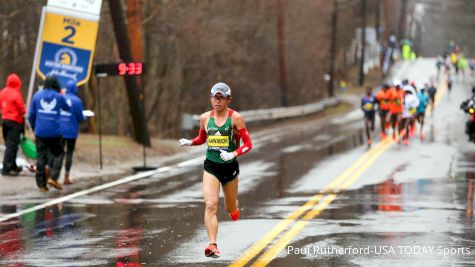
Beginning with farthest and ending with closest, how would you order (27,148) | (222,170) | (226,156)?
(27,148) < (222,170) < (226,156)

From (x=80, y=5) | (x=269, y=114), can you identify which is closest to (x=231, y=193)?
(x=80, y=5)

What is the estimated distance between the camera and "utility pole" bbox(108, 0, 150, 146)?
2806 centimetres

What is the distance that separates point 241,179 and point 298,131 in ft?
64.5

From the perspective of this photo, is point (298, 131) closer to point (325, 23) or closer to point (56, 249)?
point (56, 249)

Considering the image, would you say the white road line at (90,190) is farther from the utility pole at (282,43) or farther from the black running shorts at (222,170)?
the utility pole at (282,43)

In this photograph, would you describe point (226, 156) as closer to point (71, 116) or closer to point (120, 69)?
point (71, 116)

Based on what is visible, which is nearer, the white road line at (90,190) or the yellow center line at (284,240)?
the yellow center line at (284,240)

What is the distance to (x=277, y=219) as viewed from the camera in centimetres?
1469

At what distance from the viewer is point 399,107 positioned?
31.8 metres

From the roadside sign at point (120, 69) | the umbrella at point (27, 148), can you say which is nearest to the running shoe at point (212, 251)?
the umbrella at point (27, 148)

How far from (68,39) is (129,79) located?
484cm

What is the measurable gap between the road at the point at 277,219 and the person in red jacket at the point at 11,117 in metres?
2.21

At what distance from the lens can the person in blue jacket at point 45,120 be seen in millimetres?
18297

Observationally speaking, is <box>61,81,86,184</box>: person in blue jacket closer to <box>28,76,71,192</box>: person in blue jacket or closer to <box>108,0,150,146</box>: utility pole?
<box>28,76,71,192</box>: person in blue jacket
